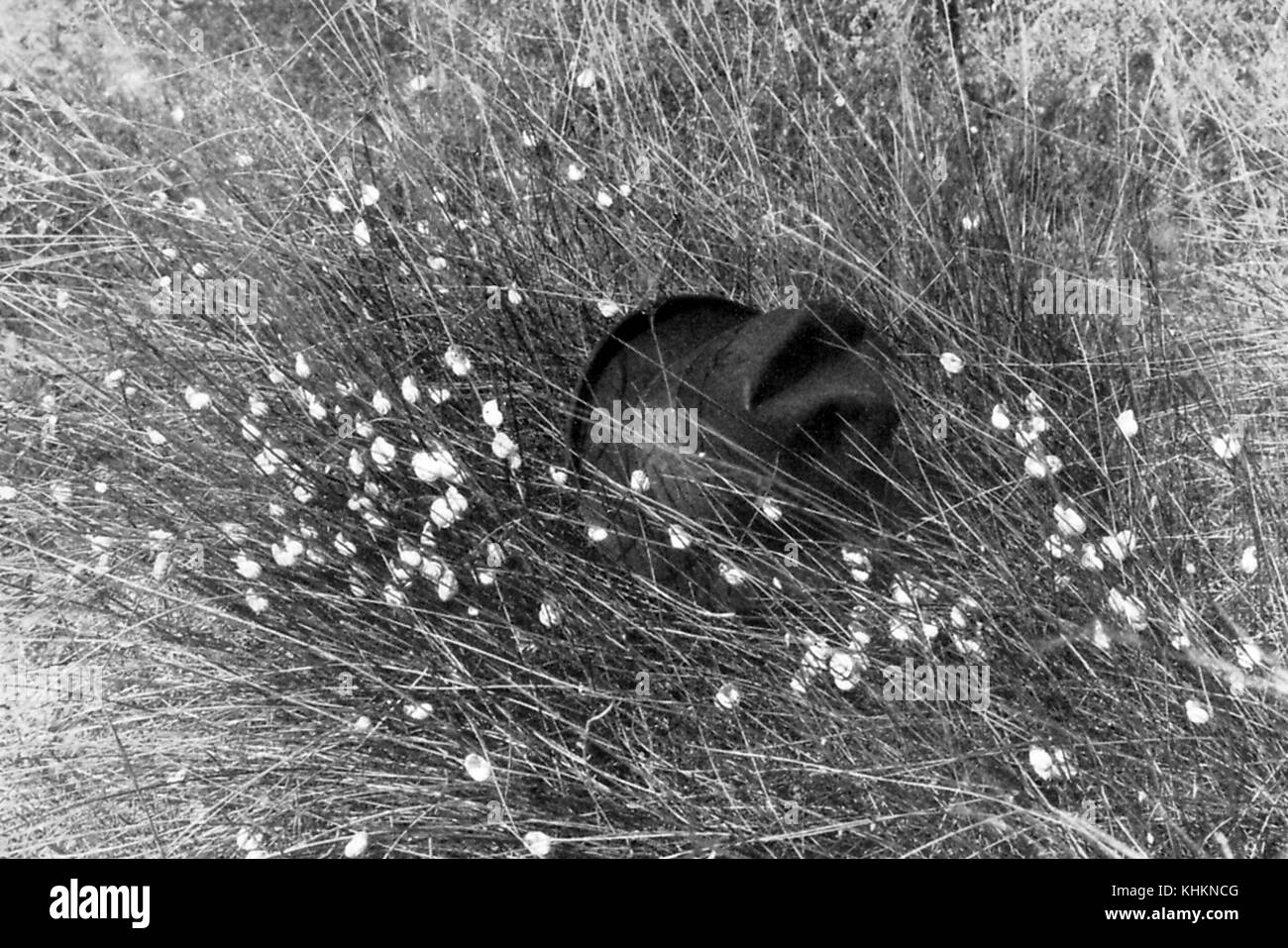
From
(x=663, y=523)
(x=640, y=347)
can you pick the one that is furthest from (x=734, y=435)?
(x=640, y=347)

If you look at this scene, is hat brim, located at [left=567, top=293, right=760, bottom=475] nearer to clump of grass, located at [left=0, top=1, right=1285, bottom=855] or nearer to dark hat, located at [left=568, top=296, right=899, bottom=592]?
dark hat, located at [left=568, top=296, right=899, bottom=592]

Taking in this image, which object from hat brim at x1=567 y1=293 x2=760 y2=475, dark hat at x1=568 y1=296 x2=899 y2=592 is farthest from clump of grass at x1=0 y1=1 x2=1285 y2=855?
hat brim at x1=567 y1=293 x2=760 y2=475
